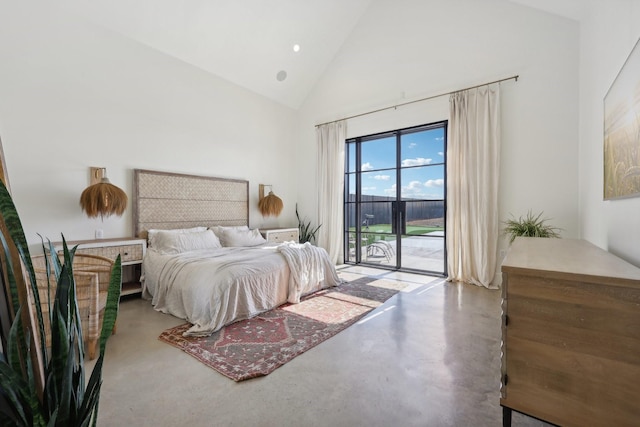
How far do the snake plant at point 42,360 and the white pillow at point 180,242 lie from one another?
114 inches

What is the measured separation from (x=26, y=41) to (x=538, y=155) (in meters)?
6.35

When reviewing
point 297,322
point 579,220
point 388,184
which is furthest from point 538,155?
point 297,322

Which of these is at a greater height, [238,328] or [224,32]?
[224,32]

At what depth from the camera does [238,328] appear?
2.73 meters

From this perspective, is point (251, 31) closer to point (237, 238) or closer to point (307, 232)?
point (237, 238)

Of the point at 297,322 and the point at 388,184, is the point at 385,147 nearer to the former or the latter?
the point at 388,184

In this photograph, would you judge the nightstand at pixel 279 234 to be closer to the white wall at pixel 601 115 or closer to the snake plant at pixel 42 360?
the snake plant at pixel 42 360

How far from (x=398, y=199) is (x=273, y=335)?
3.52 meters

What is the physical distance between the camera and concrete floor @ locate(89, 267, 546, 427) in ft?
5.18

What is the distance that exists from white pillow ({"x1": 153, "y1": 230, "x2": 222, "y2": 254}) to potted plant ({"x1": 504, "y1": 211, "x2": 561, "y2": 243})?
4042 mm

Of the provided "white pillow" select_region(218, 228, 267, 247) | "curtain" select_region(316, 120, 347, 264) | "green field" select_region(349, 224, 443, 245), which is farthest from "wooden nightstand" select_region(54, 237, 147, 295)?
"green field" select_region(349, 224, 443, 245)

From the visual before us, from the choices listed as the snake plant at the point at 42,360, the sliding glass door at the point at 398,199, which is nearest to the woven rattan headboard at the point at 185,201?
the sliding glass door at the point at 398,199

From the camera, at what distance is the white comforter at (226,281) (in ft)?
8.96

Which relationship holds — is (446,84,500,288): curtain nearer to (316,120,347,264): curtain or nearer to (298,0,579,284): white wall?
(298,0,579,284): white wall
